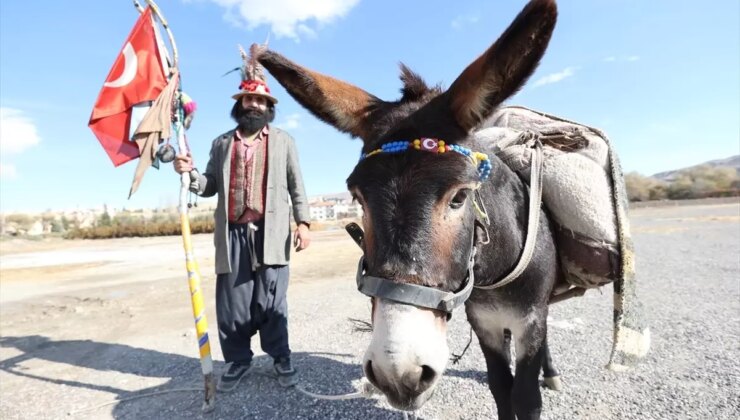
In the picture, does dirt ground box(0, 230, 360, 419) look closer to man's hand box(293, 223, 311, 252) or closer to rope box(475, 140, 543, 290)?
man's hand box(293, 223, 311, 252)

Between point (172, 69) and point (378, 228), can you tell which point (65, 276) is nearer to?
point (172, 69)

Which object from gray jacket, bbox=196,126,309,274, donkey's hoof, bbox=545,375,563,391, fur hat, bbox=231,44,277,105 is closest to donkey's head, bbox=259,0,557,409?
gray jacket, bbox=196,126,309,274

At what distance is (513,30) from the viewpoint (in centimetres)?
160

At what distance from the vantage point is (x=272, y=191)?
13.4ft

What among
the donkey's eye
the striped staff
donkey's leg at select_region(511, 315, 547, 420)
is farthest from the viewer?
the striped staff

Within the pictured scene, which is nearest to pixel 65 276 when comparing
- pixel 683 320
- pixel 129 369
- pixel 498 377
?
pixel 129 369

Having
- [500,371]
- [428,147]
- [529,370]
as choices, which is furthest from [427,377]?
[500,371]

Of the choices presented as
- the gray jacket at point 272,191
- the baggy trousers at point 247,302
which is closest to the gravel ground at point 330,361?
the baggy trousers at point 247,302

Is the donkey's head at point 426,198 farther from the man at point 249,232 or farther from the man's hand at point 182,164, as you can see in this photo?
the man's hand at point 182,164

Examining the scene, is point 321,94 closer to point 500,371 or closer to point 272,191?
point 272,191

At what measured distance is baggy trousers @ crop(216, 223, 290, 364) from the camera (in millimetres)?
3988

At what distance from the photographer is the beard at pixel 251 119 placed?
163 inches

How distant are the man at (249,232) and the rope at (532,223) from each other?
2552mm

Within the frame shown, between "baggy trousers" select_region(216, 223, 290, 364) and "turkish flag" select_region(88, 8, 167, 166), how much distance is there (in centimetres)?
158
